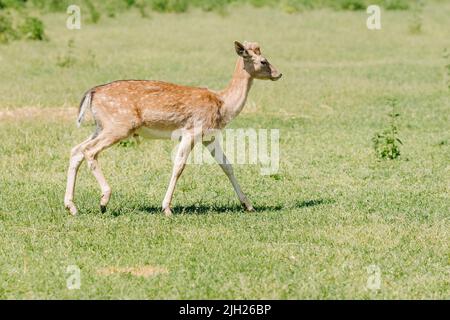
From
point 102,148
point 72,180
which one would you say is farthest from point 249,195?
point 72,180

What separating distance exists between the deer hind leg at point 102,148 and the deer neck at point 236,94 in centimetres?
109

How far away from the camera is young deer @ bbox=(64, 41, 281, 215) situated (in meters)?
9.64

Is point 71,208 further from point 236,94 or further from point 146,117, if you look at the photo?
point 236,94

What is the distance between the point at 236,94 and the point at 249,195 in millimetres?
1280

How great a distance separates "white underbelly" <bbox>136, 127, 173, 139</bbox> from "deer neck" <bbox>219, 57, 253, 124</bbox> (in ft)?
2.03

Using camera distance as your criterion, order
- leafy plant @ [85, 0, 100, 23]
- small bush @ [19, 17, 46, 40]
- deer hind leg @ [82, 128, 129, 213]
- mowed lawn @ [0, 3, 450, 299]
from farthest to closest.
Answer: leafy plant @ [85, 0, 100, 23]
small bush @ [19, 17, 46, 40]
deer hind leg @ [82, 128, 129, 213]
mowed lawn @ [0, 3, 450, 299]

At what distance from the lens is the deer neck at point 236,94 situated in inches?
400

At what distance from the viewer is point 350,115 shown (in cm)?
1623

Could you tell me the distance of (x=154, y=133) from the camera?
9.86 m

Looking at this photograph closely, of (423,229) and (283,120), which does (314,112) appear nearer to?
(283,120)

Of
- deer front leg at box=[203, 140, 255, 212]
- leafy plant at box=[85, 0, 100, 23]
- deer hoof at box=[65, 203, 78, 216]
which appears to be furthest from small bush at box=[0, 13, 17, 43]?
deer hoof at box=[65, 203, 78, 216]

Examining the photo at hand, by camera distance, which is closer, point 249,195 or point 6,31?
point 249,195

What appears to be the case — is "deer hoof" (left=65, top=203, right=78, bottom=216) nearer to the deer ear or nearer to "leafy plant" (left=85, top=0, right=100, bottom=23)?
the deer ear

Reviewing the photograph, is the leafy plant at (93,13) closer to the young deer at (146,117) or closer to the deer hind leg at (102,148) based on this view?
the young deer at (146,117)
